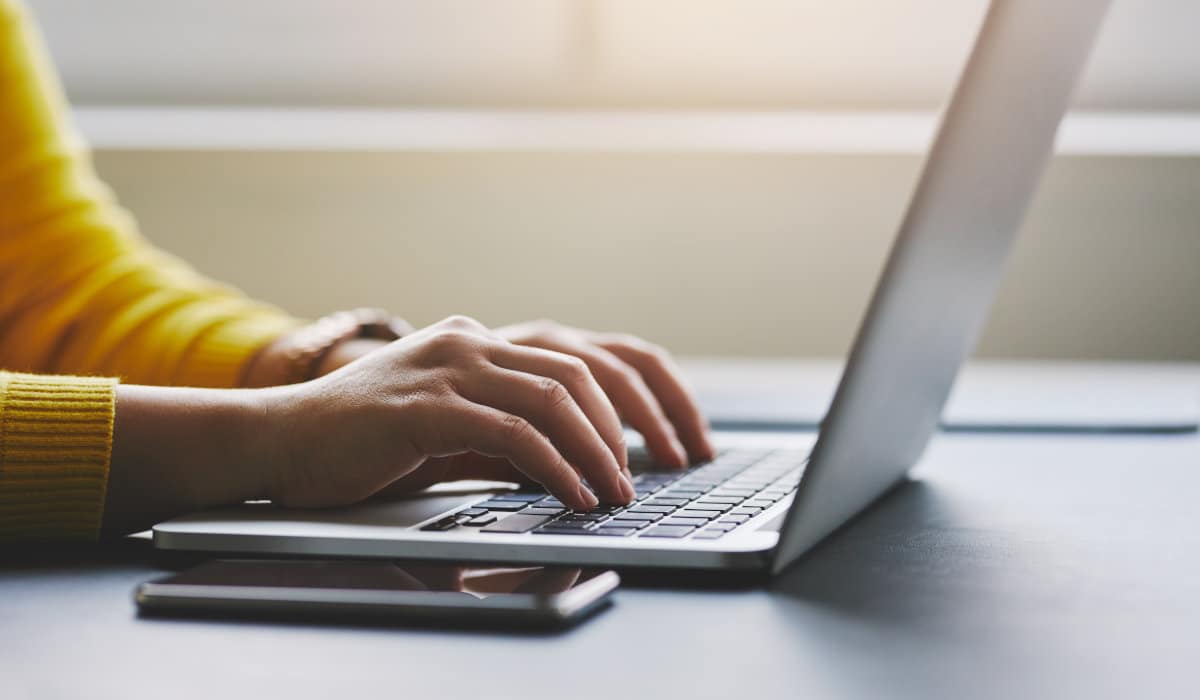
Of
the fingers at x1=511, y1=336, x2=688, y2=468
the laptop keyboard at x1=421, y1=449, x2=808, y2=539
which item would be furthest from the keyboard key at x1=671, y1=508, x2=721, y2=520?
the fingers at x1=511, y1=336, x2=688, y2=468

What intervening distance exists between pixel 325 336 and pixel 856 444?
449mm

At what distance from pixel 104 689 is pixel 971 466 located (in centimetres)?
58

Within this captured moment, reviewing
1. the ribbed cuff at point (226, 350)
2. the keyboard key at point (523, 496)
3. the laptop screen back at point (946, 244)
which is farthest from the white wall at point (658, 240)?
the keyboard key at point (523, 496)

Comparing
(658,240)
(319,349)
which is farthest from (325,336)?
(658,240)

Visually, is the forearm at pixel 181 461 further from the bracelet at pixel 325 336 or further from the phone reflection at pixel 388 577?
the bracelet at pixel 325 336

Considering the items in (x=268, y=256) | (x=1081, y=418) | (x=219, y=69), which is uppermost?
(x=219, y=69)

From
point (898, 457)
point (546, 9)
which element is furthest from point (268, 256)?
point (898, 457)

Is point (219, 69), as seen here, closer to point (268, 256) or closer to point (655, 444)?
point (268, 256)

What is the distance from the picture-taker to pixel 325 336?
2.73 ft

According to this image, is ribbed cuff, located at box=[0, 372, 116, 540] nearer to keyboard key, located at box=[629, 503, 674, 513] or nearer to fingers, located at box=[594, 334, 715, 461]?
keyboard key, located at box=[629, 503, 674, 513]

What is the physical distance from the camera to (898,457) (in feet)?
2.15

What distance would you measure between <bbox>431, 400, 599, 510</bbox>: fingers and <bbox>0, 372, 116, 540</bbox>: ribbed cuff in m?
0.16

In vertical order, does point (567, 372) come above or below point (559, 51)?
below

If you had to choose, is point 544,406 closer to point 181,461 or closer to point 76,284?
point 181,461
